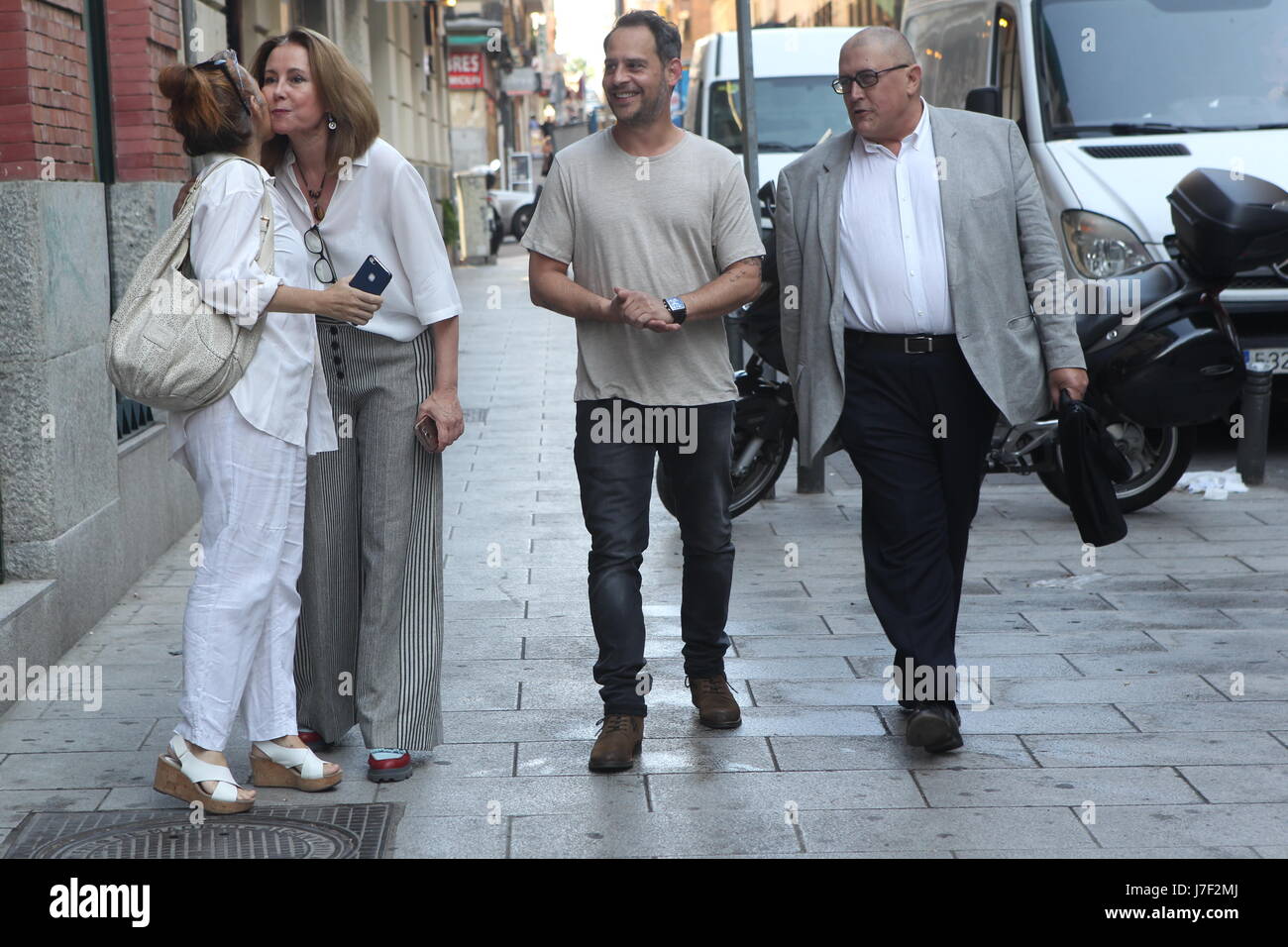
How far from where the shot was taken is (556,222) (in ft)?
15.4

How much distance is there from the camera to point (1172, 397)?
24.1 feet

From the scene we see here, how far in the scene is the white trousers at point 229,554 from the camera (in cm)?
427

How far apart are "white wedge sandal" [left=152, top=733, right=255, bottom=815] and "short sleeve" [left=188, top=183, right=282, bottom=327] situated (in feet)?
3.58

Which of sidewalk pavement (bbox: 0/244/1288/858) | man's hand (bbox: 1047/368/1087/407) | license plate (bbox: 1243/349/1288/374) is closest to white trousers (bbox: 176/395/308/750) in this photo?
sidewalk pavement (bbox: 0/244/1288/858)

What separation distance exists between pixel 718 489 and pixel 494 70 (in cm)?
5109

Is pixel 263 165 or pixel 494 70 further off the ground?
pixel 494 70

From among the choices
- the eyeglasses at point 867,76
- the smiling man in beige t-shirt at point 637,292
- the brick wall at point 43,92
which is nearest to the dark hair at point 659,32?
the smiling man in beige t-shirt at point 637,292

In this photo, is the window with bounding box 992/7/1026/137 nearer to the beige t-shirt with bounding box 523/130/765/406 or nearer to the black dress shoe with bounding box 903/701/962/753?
the beige t-shirt with bounding box 523/130/765/406

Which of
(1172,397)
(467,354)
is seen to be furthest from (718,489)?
(467,354)

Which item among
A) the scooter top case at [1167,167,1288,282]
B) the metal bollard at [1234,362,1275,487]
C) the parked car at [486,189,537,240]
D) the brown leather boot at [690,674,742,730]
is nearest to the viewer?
the brown leather boot at [690,674,742,730]

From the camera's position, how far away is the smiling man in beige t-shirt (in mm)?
4605

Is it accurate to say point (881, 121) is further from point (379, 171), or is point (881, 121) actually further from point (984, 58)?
point (984, 58)

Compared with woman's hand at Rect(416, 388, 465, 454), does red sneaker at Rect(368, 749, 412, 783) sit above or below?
below

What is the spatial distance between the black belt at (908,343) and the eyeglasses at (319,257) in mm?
1442
